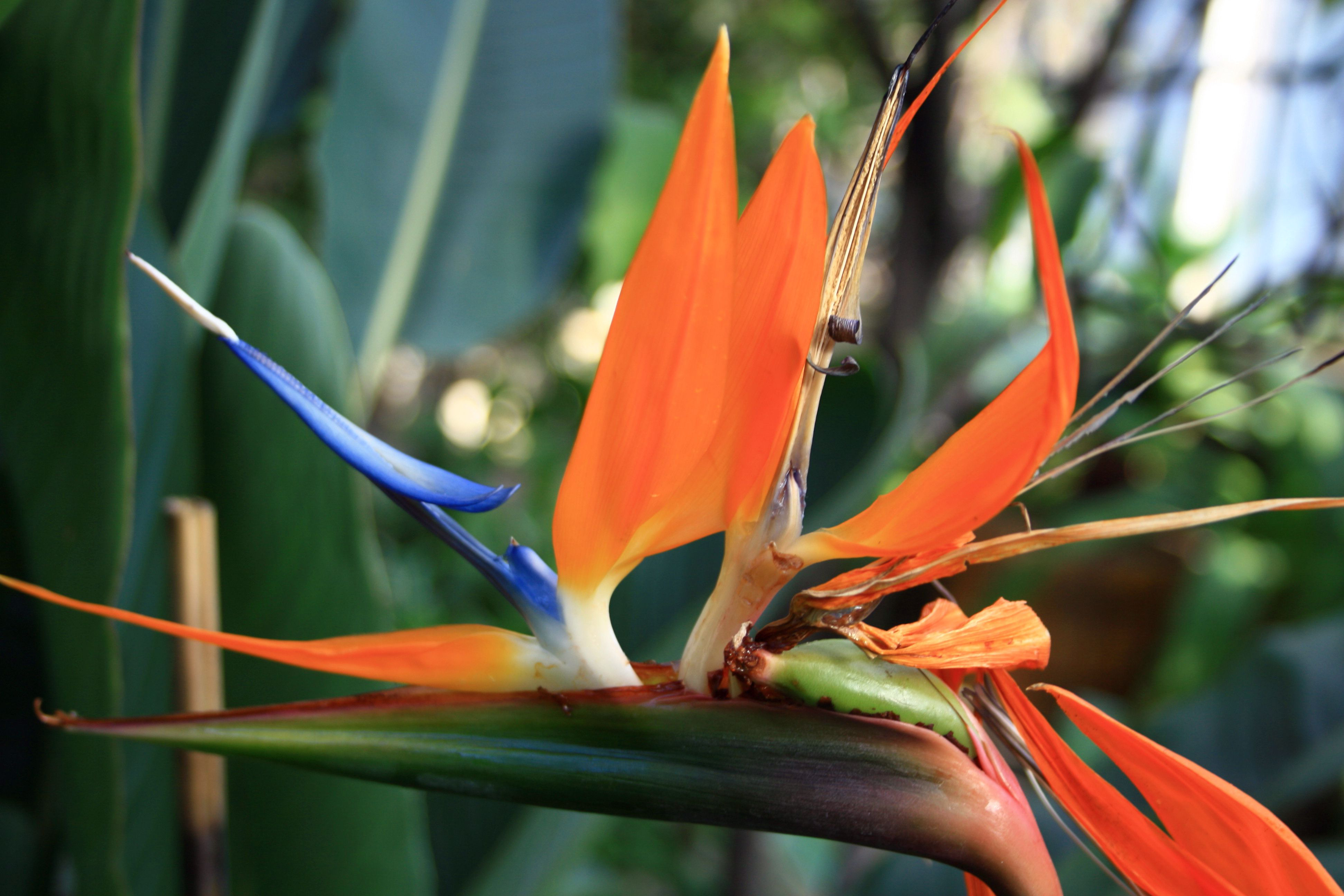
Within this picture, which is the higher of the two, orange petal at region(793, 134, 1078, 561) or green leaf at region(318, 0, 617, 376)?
green leaf at region(318, 0, 617, 376)

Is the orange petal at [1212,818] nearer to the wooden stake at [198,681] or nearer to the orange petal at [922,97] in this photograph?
the orange petal at [922,97]

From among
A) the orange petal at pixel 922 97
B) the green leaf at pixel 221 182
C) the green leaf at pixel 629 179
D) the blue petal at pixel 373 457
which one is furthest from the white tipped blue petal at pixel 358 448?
the green leaf at pixel 629 179

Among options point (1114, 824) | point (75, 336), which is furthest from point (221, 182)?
point (1114, 824)

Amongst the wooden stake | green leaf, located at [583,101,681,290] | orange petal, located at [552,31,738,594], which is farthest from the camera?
green leaf, located at [583,101,681,290]

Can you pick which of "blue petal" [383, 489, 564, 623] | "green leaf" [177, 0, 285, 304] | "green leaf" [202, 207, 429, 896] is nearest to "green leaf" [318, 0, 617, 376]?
"green leaf" [177, 0, 285, 304]

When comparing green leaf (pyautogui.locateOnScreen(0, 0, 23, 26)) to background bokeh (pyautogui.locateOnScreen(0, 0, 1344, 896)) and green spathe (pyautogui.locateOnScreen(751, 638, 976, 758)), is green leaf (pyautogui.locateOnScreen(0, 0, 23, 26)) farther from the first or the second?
green spathe (pyautogui.locateOnScreen(751, 638, 976, 758))

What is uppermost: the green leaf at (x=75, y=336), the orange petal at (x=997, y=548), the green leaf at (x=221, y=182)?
the green leaf at (x=221, y=182)
